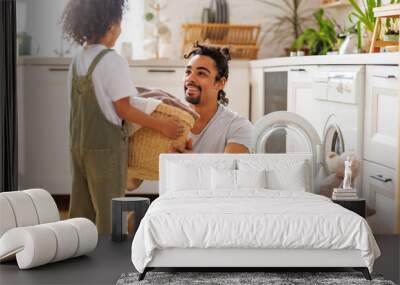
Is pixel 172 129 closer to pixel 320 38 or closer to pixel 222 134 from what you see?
pixel 222 134

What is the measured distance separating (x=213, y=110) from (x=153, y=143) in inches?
19.6

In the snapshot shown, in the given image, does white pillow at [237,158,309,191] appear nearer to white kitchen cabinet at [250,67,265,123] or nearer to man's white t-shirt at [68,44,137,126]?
man's white t-shirt at [68,44,137,126]

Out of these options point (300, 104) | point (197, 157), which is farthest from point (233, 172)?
point (300, 104)

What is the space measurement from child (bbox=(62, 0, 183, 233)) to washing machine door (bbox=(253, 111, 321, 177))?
606 mm

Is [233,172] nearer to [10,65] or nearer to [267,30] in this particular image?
[10,65]

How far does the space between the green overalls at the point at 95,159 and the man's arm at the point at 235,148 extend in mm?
739

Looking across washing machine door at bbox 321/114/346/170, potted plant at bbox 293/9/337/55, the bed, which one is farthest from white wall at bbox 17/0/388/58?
the bed

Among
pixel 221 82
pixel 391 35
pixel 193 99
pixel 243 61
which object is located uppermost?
pixel 391 35

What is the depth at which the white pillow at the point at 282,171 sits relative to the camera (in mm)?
5035

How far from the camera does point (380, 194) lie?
17.3ft

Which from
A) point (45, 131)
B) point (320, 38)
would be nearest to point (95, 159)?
point (45, 131)

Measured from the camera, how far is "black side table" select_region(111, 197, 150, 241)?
513 cm

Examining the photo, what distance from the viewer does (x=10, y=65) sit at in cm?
616

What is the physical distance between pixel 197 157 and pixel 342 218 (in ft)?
4.06
